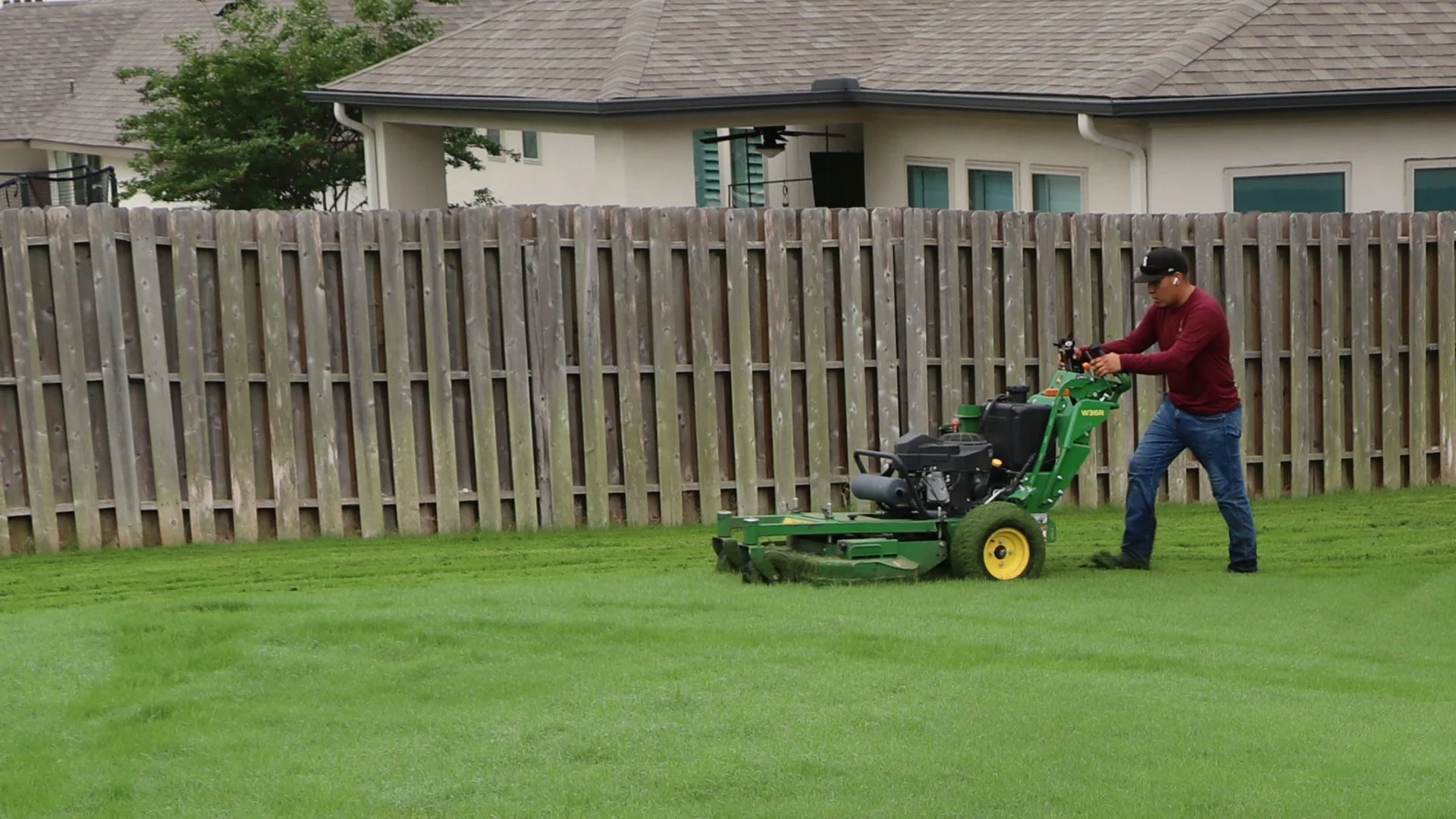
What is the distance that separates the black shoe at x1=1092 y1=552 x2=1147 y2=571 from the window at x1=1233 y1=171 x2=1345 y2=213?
623 centimetres

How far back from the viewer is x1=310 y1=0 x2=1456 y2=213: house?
51.8 feet

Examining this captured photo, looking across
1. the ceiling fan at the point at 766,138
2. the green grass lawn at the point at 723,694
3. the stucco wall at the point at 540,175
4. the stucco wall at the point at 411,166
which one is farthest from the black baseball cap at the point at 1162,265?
the stucco wall at the point at 411,166

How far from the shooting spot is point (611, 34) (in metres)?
20.7

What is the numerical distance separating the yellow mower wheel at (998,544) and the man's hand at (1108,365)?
33.3 inches

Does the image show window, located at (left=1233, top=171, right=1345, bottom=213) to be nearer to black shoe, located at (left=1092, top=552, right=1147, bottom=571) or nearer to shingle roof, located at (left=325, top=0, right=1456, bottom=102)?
shingle roof, located at (left=325, top=0, right=1456, bottom=102)

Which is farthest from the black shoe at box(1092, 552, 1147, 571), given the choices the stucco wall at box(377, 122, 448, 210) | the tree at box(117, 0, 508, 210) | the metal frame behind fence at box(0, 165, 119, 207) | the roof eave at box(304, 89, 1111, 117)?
the tree at box(117, 0, 508, 210)

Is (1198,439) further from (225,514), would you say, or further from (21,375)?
(21,375)

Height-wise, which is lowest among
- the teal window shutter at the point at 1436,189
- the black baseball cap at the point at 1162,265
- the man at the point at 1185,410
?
the man at the point at 1185,410

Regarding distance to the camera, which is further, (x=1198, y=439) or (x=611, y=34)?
(x=611, y=34)

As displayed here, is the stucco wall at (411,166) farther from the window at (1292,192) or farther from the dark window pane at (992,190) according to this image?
the window at (1292,192)

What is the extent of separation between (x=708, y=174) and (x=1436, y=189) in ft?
25.7

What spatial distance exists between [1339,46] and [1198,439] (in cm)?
724

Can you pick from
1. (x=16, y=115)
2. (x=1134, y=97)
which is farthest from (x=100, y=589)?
(x=16, y=115)

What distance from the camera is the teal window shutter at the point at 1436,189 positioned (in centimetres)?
1598
